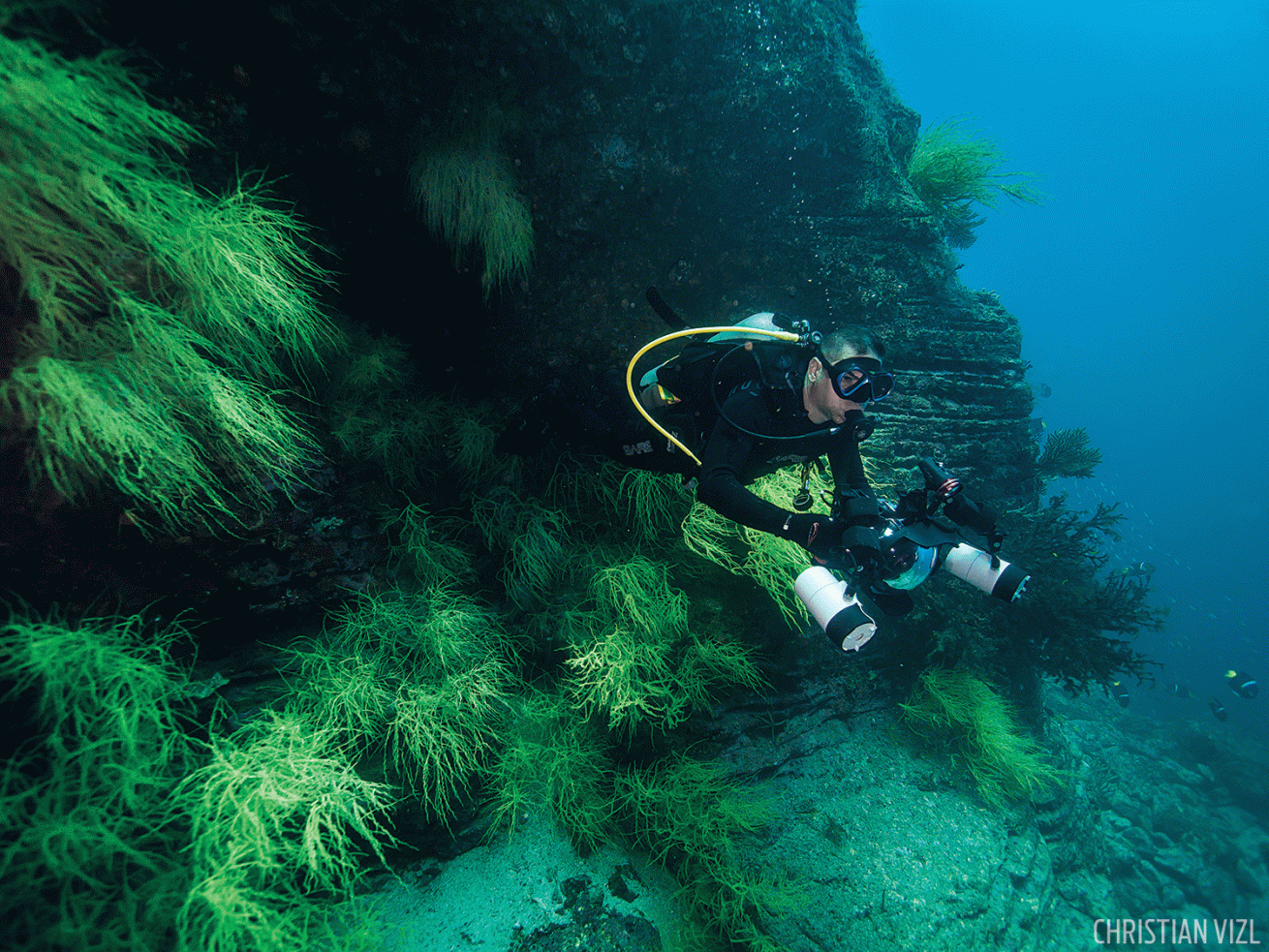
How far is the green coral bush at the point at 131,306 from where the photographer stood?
183 centimetres

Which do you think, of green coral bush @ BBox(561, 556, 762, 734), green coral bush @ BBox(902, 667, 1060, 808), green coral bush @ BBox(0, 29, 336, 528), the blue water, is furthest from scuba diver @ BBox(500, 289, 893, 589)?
the blue water

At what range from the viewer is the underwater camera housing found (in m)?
2.66

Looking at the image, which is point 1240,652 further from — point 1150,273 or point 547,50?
point 1150,273

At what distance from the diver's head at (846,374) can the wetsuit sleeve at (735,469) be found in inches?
13.4

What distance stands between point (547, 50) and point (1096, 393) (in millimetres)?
102688

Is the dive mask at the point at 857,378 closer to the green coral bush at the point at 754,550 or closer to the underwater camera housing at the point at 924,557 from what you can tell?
the underwater camera housing at the point at 924,557

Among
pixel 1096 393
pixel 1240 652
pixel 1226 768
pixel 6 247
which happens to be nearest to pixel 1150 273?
pixel 1096 393

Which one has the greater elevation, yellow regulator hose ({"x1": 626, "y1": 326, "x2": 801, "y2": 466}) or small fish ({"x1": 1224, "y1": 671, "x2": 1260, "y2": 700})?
small fish ({"x1": 1224, "y1": 671, "x2": 1260, "y2": 700})

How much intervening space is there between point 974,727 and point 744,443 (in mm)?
4239

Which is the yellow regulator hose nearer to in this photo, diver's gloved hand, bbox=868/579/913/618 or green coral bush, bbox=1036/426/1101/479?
diver's gloved hand, bbox=868/579/913/618

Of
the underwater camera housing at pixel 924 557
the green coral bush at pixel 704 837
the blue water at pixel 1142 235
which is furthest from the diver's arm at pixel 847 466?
the blue water at pixel 1142 235

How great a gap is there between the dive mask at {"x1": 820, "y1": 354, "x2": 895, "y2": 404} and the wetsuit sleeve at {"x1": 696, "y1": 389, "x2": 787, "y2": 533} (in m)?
0.42

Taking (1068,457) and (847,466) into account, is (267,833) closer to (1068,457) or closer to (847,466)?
(847,466)

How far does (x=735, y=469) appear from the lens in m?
2.75
